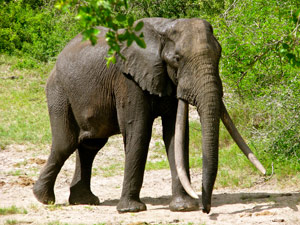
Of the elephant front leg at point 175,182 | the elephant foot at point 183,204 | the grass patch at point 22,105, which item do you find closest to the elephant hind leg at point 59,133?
the elephant front leg at point 175,182

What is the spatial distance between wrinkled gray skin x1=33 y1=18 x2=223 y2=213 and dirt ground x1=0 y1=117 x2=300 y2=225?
0.30m

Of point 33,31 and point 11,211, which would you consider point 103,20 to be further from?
point 33,31

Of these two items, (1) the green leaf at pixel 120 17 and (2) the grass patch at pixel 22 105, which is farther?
(2) the grass patch at pixel 22 105

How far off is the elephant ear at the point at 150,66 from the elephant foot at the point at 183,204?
1.27m

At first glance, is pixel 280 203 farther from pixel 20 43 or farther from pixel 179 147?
pixel 20 43

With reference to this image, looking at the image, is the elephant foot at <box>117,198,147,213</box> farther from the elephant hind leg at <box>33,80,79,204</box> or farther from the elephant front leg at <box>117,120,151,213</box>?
the elephant hind leg at <box>33,80,79,204</box>

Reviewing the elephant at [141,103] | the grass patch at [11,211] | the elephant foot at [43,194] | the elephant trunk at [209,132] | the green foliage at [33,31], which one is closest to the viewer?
Result: the elephant trunk at [209,132]

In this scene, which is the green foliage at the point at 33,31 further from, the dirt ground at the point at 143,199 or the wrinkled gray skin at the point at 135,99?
the wrinkled gray skin at the point at 135,99

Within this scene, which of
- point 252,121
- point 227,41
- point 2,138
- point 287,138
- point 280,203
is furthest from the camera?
point 2,138

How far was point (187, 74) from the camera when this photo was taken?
22.1 ft

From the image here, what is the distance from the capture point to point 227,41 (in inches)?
375

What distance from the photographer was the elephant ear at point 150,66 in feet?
23.3

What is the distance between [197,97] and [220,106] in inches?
10.5

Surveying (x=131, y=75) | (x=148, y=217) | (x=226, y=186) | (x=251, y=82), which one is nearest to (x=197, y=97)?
(x=131, y=75)
